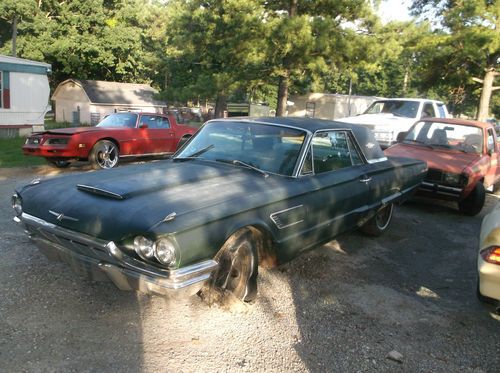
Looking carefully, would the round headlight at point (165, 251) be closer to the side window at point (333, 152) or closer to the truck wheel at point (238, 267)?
the truck wheel at point (238, 267)

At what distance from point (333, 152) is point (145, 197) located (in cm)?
226

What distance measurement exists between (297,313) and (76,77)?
4083 centimetres

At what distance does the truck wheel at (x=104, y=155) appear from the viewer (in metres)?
9.83

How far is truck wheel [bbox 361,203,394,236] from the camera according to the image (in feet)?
18.5

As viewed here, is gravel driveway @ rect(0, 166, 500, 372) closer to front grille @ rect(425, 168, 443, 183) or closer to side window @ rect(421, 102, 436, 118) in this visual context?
front grille @ rect(425, 168, 443, 183)

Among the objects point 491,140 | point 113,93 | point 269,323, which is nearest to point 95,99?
point 113,93

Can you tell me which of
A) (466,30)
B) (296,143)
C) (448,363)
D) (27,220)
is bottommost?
(448,363)

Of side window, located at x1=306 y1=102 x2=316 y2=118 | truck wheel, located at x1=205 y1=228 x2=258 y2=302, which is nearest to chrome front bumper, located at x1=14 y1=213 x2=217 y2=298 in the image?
truck wheel, located at x1=205 y1=228 x2=258 y2=302

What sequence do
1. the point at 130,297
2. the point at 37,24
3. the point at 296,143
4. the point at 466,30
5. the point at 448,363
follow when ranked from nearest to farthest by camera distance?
the point at 448,363 < the point at 130,297 < the point at 296,143 < the point at 466,30 < the point at 37,24

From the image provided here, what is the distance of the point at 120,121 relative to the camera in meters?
10.9

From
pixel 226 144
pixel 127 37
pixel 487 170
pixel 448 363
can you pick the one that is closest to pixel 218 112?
pixel 127 37

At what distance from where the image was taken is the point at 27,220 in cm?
345

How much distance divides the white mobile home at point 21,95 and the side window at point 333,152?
1640 centimetres

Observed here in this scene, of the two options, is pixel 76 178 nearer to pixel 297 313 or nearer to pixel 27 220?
pixel 27 220
